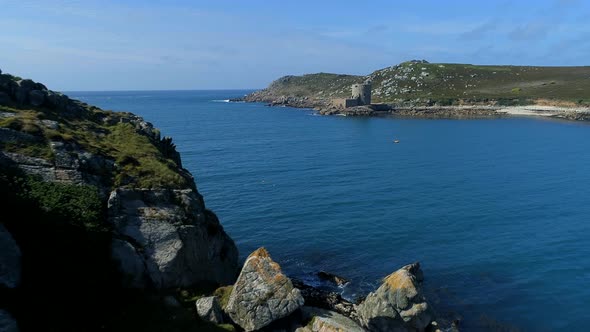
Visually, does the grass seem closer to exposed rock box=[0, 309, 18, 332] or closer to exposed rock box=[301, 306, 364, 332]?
exposed rock box=[0, 309, 18, 332]

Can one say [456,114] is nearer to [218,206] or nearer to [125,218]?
[218,206]

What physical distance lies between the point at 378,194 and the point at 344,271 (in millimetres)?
20515

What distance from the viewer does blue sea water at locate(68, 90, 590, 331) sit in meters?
31.1

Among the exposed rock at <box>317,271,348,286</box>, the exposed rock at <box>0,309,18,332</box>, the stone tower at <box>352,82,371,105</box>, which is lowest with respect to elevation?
the exposed rock at <box>317,271,348,286</box>

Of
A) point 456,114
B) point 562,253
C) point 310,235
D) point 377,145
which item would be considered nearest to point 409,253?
point 310,235

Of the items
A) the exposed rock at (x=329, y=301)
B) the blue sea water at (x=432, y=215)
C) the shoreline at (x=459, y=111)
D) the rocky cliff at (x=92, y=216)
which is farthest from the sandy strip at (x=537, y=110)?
the rocky cliff at (x=92, y=216)

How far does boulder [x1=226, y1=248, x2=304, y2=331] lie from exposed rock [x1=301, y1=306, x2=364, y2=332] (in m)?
1.21

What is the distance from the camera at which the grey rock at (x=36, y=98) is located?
31.5 meters

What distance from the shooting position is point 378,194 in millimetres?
52938

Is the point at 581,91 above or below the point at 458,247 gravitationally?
above

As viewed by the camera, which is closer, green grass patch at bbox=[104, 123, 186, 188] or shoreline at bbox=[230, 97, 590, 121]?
green grass patch at bbox=[104, 123, 186, 188]

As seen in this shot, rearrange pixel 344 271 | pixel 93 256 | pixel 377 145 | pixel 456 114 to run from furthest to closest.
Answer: pixel 456 114 < pixel 377 145 < pixel 344 271 < pixel 93 256

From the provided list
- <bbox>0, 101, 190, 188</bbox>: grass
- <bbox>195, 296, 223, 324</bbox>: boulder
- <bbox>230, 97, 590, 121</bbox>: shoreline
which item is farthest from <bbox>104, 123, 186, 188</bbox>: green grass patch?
<bbox>230, 97, 590, 121</bbox>: shoreline

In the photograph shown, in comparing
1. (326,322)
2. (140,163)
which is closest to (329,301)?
(326,322)
